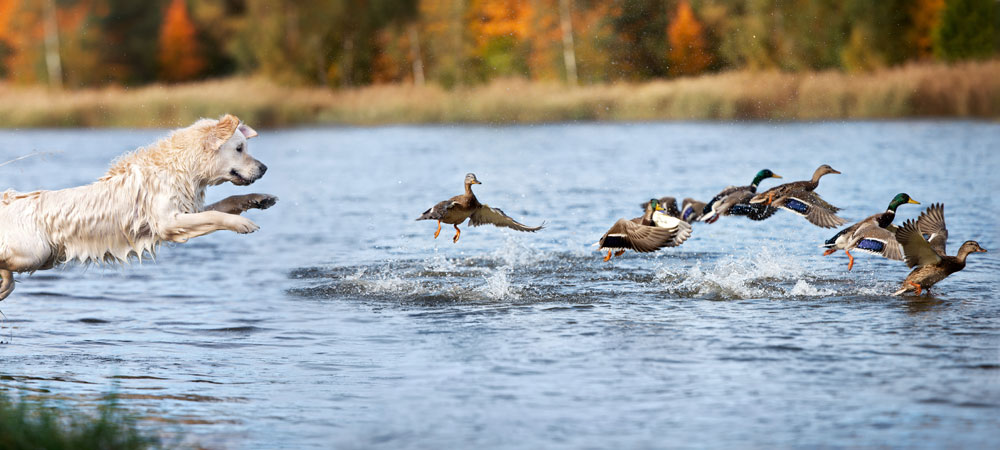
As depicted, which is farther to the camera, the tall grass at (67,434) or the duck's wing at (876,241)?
the duck's wing at (876,241)

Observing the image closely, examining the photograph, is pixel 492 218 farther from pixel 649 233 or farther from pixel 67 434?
pixel 67 434

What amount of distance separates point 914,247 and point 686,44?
41737 millimetres

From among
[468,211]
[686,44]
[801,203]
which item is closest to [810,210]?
[801,203]

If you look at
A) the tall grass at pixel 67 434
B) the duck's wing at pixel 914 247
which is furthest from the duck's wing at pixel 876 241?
the tall grass at pixel 67 434

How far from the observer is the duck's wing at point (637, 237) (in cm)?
1120

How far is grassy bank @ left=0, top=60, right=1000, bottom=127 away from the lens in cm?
4075

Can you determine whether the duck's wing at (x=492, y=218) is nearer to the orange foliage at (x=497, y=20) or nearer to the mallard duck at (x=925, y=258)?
the mallard duck at (x=925, y=258)

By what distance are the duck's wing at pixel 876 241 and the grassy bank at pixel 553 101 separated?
2993 cm

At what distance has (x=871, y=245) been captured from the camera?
11898 mm

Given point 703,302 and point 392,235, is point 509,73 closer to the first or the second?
point 392,235

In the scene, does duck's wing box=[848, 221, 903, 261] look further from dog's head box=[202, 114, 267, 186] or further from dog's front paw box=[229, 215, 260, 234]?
dog's front paw box=[229, 215, 260, 234]

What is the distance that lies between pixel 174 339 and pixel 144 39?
60.0 meters

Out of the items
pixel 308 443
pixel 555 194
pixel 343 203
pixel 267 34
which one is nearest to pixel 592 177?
pixel 555 194

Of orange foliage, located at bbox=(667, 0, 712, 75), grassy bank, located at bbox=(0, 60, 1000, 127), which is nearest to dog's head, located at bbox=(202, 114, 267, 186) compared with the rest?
grassy bank, located at bbox=(0, 60, 1000, 127)
